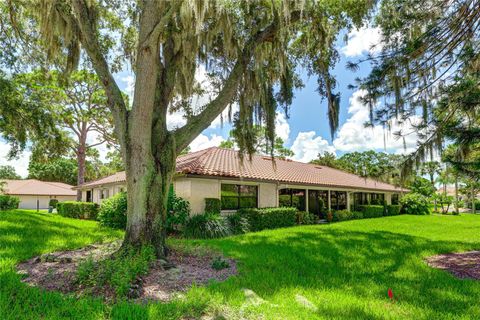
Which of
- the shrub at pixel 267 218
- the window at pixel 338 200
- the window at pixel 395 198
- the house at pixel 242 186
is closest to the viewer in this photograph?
the house at pixel 242 186

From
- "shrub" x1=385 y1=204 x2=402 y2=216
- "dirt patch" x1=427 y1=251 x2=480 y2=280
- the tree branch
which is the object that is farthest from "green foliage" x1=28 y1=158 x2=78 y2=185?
"dirt patch" x1=427 y1=251 x2=480 y2=280

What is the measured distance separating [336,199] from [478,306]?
19496mm

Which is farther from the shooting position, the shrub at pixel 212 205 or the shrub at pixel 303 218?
the shrub at pixel 303 218

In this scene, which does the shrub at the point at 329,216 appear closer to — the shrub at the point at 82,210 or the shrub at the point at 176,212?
the shrub at the point at 176,212

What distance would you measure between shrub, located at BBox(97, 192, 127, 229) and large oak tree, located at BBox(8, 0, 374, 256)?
5.41 metres

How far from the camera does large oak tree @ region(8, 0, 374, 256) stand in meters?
6.06

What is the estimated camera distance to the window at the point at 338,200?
22.9m

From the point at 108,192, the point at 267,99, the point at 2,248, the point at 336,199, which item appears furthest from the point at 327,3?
the point at 108,192

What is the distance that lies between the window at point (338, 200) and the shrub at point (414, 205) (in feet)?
32.3

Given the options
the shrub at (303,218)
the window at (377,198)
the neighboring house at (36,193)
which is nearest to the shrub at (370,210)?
the window at (377,198)

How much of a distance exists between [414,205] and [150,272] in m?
30.7

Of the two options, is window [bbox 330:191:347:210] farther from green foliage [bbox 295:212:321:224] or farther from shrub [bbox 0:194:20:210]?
shrub [bbox 0:194:20:210]

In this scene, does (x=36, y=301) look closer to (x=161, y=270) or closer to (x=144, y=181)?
(x=161, y=270)

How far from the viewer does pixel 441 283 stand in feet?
17.3
